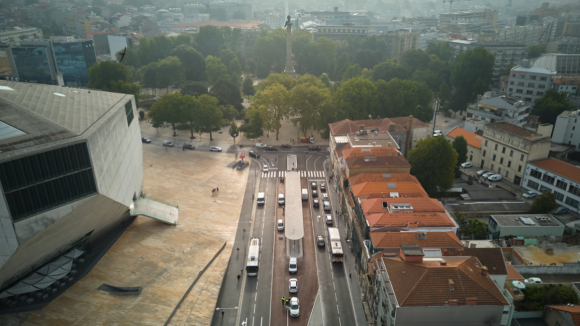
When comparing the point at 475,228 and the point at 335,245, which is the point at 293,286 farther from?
the point at 475,228

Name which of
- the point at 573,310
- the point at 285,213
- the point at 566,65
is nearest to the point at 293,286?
the point at 285,213

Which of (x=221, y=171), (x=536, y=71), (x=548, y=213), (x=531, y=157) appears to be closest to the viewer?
(x=548, y=213)

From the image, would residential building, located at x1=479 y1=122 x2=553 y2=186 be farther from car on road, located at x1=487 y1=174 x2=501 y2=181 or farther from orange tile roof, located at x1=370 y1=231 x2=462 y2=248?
orange tile roof, located at x1=370 y1=231 x2=462 y2=248

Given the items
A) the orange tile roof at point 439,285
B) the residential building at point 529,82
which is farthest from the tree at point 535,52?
the orange tile roof at point 439,285

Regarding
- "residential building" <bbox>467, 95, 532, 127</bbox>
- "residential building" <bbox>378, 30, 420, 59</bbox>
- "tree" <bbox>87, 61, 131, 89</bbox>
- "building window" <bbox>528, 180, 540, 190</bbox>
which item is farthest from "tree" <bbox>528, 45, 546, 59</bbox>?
"tree" <bbox>87, 61, 131, 89</bbox>

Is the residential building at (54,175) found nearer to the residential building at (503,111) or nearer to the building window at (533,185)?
the building window at (533,185)

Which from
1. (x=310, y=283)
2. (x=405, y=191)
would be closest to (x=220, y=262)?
(x=310, y=283)

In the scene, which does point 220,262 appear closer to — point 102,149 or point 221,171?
point 102,149
